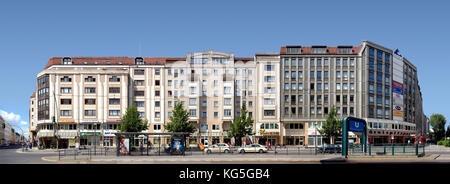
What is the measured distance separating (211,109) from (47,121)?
110ft

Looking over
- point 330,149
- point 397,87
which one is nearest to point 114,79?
point 330,149

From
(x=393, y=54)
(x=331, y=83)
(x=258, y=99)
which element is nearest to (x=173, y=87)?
(x=258, y=99)

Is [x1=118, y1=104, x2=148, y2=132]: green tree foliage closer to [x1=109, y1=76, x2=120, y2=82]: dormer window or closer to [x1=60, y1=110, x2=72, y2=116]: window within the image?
[x1=109, y1=76, x2=120, y2=82]: dormer window

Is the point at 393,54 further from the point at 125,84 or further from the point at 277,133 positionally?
the point at 125,84

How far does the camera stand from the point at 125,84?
268 feet

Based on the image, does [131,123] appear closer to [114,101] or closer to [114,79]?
[114,101]

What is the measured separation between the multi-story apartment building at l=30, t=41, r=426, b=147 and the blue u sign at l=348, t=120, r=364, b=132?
45.1 m

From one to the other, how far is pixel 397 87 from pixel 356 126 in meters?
60.7

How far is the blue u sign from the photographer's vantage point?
33.9 m

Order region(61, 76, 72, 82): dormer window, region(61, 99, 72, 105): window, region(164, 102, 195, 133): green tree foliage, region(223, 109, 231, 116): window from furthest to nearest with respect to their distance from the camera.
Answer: region(223, 109, 231, 116): window, region(61, 76, 72, 82): dormer window, region(61, 99, 72, 105): window, region(164, 102, 195, 133): green tree foliage

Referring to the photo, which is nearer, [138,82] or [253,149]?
[253,149]

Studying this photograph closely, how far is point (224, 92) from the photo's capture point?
271ft

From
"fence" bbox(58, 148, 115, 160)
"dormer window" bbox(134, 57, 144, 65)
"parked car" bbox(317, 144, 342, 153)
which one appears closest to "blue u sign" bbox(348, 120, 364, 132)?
"parked car" bbox(317, 144, 342, 153)

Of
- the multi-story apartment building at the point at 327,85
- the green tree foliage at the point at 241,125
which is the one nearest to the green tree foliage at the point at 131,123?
the green tree foliage at the point at 241,125
